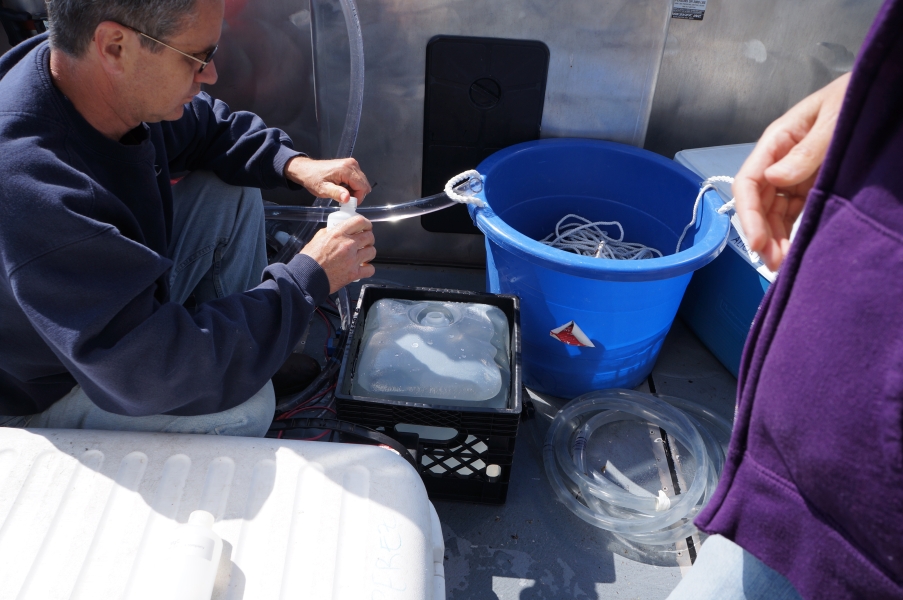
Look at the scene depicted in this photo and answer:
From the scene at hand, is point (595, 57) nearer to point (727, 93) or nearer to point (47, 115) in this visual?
point (727, 93)

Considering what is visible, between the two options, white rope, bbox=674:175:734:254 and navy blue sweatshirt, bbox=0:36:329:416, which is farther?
white rope, bbox=674:175:734:254

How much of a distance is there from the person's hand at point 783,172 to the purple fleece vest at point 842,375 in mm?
74

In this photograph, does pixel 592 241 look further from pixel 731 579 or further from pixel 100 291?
pixel 100 291

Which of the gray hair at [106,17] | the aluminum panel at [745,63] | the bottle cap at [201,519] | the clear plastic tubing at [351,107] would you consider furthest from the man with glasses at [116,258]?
the aluminum panel at [745,63]

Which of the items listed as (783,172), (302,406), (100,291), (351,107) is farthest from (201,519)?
(351,107)

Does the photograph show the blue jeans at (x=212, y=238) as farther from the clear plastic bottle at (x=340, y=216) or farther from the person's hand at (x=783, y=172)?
the person's hand at (x=783, y=172)

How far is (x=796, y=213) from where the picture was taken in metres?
0.74

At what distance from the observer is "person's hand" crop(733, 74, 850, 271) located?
66cm

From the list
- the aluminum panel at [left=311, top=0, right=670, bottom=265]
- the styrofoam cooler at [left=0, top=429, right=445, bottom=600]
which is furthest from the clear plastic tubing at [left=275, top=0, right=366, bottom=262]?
the styrofoam cooler at [left=0, top=429, right=445, bottom=600]

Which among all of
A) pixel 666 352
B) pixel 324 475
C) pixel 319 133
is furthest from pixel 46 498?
pixel 666 352

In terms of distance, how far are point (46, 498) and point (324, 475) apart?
1.31 feet

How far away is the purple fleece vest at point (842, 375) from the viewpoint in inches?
21.0

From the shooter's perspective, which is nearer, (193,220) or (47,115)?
(47,115)

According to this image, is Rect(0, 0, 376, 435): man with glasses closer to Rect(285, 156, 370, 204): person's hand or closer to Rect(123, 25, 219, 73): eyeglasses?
Rect(123, 25, 219, 73): eyeglasses
